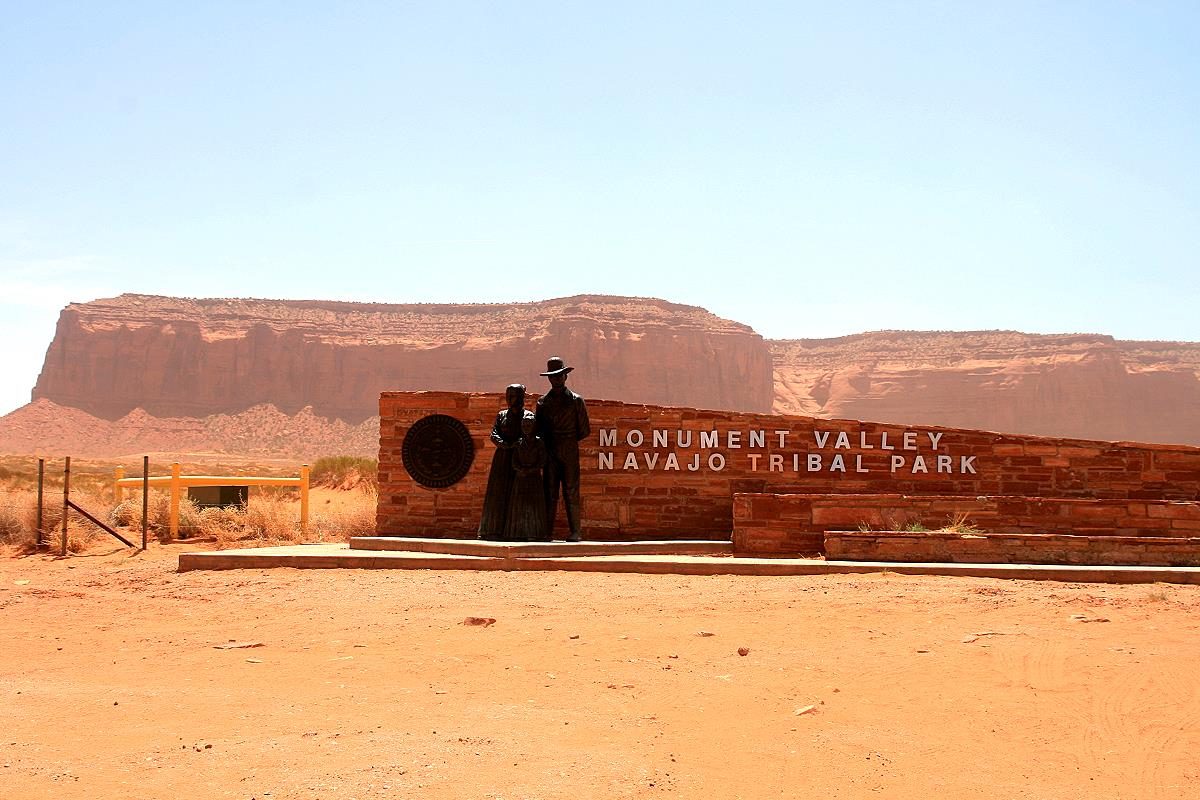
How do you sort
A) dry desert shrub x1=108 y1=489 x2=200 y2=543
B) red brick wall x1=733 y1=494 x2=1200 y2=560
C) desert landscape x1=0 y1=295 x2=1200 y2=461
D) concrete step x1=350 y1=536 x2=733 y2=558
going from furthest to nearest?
desert landscape x1=0 y1=295 x2=1200 y2=461, dry desert shrub x1=108 y1=489 x2=200 y2=543, concrete step x1=350 y1=536 x2=733 y2=558, red brick wall x1=733 y1=494 x2=1200 y2=560

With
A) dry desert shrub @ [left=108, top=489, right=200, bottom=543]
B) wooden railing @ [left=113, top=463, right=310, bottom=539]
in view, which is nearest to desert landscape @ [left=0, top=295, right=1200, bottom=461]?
dry desert shrub @ [left=108, top=489, right=200, bottom=543]

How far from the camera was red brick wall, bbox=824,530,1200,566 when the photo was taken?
1062cm

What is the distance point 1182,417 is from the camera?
301 ft

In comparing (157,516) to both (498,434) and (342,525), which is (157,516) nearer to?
(342,525)

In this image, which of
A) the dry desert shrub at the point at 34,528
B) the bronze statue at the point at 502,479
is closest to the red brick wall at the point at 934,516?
the bronze statue at the point at 502,479

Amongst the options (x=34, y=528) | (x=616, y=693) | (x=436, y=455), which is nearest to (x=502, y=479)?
(x=436, y=455)

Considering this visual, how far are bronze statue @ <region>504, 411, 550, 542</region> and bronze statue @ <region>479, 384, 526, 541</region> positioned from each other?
7 centimetres

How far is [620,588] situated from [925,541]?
3.28 meters

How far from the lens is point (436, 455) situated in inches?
520

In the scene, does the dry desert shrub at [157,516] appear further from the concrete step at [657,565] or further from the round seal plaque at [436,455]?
the round seal plaque at [436,455]

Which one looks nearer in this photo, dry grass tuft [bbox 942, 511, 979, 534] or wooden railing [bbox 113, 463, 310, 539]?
dry grass tuft [bbox 942, 511, 979, 534]

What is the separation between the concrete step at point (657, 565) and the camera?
1001cm

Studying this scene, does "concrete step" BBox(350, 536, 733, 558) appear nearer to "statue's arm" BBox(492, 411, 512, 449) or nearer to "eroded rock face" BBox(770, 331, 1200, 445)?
"statue's arm" BBox(492, 411, 512, 449)

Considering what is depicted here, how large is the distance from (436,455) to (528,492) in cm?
141
